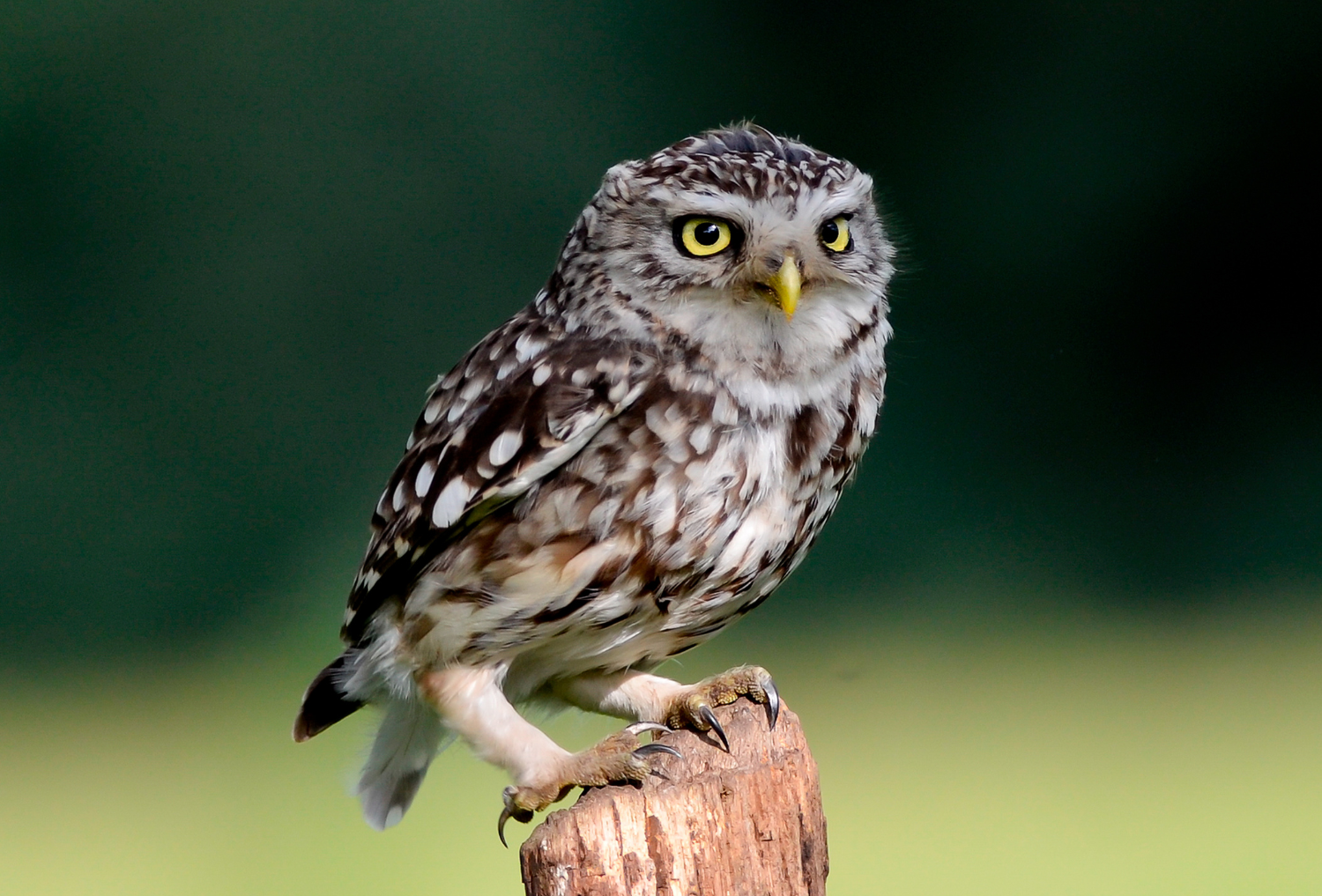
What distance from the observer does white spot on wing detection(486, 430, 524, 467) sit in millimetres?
2186

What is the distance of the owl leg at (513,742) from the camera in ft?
7.08

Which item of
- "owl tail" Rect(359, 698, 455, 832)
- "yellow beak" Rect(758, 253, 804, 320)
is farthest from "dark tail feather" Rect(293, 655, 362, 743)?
"yellow beak" Rect(758, 253, 804, 320)

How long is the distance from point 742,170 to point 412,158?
4.07 m

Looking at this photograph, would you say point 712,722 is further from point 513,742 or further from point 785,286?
point 785,286

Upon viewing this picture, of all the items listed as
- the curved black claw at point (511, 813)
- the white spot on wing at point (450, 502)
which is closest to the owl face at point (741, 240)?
the white spot on wing at point (450, 502)

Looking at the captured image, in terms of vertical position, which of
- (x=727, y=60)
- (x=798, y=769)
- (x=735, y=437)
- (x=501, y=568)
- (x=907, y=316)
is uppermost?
(x=727, y=60)

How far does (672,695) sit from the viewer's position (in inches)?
94.3

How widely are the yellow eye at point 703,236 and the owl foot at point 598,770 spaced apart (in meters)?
0.79

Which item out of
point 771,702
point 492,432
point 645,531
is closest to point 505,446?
point 492,432

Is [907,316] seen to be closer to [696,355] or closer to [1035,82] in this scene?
[1035,82]

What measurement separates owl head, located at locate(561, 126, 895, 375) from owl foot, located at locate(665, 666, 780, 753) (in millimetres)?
551

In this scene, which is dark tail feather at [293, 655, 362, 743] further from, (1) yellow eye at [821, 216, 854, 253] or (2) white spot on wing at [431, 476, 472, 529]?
(1) yellow eye at [821, 216, 854, 253]

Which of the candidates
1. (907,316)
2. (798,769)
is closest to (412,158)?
(907,316)

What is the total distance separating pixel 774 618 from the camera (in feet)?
20.3
